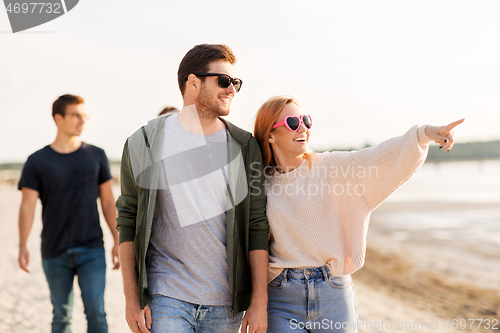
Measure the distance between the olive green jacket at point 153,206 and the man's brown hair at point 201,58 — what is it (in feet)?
1.31

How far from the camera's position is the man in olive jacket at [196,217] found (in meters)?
2.67

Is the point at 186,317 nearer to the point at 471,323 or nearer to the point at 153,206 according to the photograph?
the point at 153,206

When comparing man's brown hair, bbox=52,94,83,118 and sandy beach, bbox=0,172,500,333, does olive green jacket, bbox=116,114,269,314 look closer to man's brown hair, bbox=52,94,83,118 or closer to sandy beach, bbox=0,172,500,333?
man's brown hair, bbox=52,94,83,118

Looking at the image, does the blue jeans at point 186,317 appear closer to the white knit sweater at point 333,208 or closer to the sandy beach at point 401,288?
the white knit sweater at point 333,208

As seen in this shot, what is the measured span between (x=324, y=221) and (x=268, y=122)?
2.81 ft

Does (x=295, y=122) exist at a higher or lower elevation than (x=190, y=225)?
higher

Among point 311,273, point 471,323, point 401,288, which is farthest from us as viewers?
point 401,288

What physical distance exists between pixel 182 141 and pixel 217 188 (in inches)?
16.1

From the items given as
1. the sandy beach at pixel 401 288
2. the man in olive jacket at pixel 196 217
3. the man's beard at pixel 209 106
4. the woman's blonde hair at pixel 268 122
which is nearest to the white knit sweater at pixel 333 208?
the man in olive jacket at pixel 196 217

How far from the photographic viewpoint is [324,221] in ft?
9.52

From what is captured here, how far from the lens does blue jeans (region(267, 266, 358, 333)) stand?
275 cm

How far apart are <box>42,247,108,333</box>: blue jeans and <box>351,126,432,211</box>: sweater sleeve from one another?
2.78 meters

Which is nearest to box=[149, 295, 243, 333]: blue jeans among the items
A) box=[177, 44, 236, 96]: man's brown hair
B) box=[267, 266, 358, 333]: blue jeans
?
box=[267, 266, 358, 333]: blue jeans

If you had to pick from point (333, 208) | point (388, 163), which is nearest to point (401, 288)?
point (333, 208)
